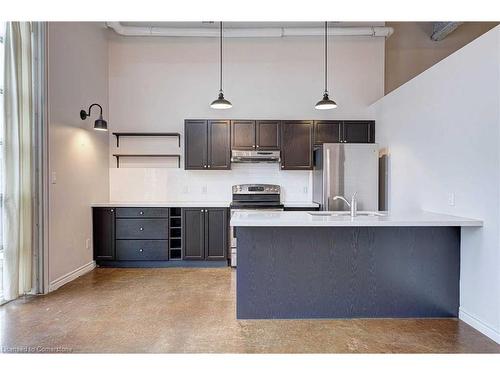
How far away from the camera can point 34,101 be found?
3480 millimetres

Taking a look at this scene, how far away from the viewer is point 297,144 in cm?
493

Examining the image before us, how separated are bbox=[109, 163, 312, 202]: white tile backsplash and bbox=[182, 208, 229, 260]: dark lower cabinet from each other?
26.4 inches

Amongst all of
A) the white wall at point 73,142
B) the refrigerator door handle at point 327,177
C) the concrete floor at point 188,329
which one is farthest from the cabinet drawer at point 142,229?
the refrigerator door handle at point 327,177

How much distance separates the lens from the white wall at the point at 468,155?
97.2 inches

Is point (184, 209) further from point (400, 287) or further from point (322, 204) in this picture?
point (400, 287)

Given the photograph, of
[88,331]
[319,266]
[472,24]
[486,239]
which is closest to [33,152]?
[88,331]

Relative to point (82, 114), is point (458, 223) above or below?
below

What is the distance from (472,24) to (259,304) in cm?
580

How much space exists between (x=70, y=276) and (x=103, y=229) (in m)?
0.79

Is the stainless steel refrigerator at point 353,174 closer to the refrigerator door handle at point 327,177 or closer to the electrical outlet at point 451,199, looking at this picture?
the refrigerator door handle at point 327,177

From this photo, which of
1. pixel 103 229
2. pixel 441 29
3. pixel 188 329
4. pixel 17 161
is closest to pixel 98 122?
pixel 17 161

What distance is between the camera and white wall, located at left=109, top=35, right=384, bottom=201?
5.20 m

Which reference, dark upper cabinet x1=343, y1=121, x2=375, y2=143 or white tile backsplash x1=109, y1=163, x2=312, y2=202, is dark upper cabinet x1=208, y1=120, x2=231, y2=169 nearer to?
white tile backsplash x1=109, y1=163, x2=312, y2=202

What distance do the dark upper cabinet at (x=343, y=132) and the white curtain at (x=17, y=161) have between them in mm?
3705
